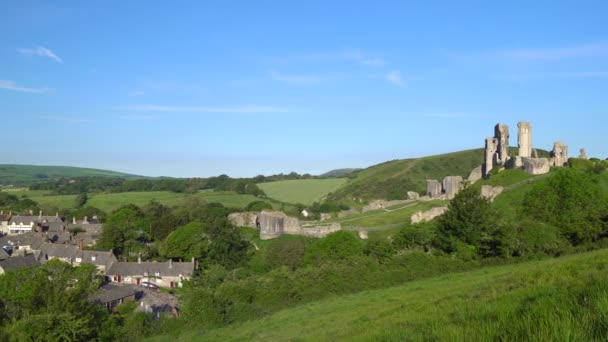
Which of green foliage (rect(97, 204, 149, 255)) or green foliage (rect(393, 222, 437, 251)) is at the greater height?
green foliage (rect(393, 222, 437, 251))

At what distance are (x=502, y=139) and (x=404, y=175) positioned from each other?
57.4m

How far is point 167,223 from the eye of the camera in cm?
7825

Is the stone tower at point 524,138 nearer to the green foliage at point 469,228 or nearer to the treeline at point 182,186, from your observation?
the green foliage at point 469,228

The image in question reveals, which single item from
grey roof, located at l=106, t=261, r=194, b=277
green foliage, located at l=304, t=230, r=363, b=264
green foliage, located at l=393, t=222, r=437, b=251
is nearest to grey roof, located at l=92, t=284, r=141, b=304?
grey roof, located at l=106, t=261, r=194, b=277

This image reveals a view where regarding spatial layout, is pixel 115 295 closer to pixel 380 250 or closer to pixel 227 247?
pixel 227 247

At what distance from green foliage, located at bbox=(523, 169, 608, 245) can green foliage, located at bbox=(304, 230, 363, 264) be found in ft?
46.5

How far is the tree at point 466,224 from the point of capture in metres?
33.5

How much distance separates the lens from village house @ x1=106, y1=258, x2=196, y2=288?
56156mm

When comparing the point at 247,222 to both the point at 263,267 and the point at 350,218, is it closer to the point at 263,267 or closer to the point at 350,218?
the point at 350,218

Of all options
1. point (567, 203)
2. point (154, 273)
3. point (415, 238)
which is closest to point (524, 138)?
point (567, 203)

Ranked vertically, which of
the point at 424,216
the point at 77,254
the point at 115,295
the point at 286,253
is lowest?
the point at 115,295

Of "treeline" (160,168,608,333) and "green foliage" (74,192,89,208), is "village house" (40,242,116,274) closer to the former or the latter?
"treeline" (160,168,608,333)

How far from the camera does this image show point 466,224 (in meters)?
33.9

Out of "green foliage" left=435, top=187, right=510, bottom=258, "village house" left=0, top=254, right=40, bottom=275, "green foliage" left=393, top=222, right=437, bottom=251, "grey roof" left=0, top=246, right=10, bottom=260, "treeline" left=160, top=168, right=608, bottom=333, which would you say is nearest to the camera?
"treeline" left=160, top=168, right=608, bottom=333
